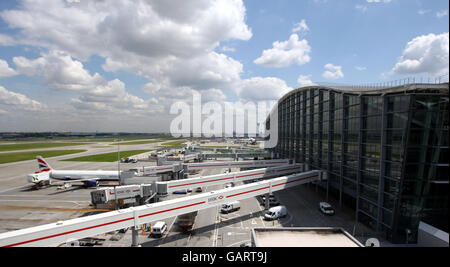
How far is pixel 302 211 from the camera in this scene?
125 ft

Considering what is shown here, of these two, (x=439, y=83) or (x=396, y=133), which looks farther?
(x=396, y=133)

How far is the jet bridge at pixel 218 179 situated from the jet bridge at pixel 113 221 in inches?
459

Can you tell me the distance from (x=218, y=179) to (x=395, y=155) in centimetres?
3071

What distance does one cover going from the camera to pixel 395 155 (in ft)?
88.8

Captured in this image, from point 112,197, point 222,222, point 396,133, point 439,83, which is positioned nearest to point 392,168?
point 396,133

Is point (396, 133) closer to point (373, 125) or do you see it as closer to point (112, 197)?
point (373, 125)

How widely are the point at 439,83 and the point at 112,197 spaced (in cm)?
5059

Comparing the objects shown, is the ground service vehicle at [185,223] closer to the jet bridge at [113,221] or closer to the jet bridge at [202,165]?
the jet bridge at [113,221]

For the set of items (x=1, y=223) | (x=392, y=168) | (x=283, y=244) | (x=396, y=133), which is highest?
(x=396, y=133)

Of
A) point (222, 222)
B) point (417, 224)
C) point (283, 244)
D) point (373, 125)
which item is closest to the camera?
point (283, 244)

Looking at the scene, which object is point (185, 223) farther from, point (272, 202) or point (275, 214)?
point (272, 202)

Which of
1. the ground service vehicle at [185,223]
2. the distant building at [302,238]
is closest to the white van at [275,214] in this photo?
the ground service vehicle at [185,223]

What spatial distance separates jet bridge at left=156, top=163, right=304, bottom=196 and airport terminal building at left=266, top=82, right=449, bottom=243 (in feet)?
49.4

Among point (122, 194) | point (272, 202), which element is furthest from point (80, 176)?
point (272, 202)
